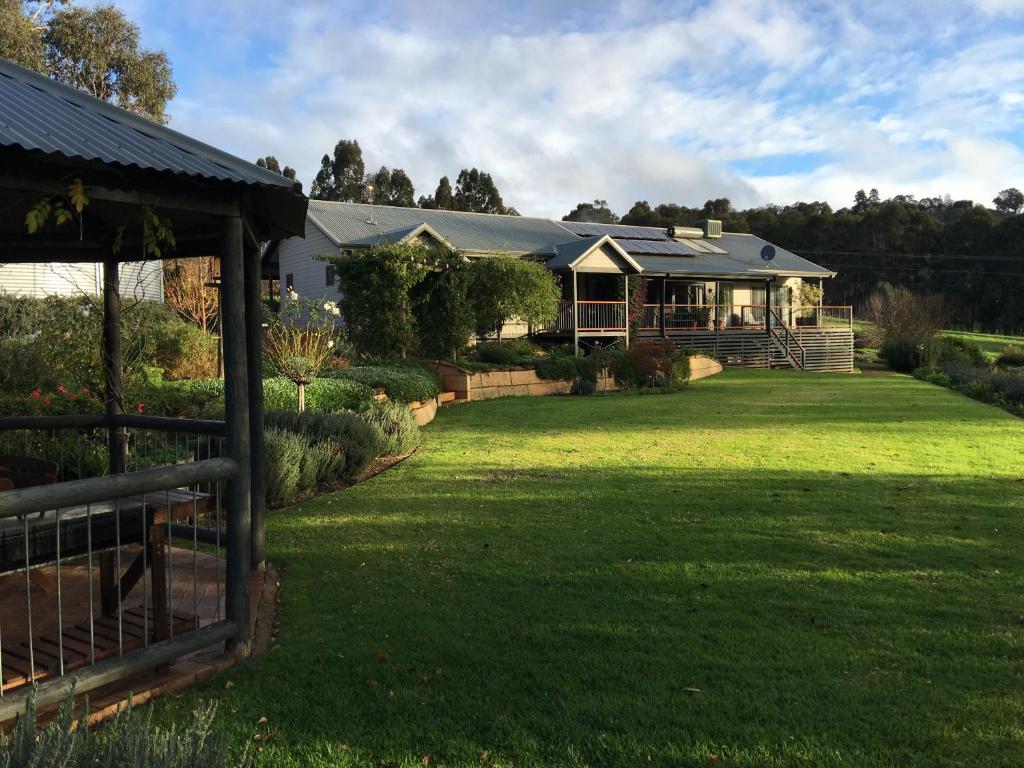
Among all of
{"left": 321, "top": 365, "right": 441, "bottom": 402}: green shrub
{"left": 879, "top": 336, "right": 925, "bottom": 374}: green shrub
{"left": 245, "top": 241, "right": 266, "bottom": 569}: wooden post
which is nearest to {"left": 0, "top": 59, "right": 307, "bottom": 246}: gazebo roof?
{"left": 245, "top": 241, "right": 266, "bottom": 569}: wooden post

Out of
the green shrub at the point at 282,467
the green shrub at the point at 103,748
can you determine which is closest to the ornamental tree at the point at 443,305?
the green shrub at the point at 282,467

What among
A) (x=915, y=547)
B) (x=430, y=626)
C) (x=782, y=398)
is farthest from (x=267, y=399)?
(x=782, y=398)

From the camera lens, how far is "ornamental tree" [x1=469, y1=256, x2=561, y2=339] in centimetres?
2206

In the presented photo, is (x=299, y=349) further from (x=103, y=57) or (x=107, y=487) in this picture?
(x=103, y=57)

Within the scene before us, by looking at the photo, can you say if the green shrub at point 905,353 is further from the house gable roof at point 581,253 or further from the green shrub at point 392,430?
the green shrub at point 392,430

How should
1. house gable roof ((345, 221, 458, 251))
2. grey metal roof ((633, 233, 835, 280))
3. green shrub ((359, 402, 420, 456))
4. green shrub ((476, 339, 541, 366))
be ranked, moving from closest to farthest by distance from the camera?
green shrub ((359, 402, 420, 456)) < green shrub ((476, 339, 541, 366)) < house gable roof ((345, 221, 458, 251)) < grey metal roof ((633, 233, 835, 280))

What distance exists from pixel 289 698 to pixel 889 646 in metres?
3.19

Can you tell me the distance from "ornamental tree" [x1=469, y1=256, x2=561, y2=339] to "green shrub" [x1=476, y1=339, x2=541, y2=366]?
65 cm

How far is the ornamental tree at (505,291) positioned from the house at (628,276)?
3649mm

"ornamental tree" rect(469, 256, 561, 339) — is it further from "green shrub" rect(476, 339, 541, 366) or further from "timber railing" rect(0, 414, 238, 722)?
"timber railing" rect(0, 414, 238, 722)

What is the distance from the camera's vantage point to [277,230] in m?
5.62

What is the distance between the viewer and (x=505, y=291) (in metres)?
22.2

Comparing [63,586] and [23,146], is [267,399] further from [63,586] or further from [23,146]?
[23,146]

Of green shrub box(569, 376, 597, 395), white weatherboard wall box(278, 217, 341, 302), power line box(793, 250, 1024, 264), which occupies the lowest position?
green shrub box(569, 376, 597, 395)
